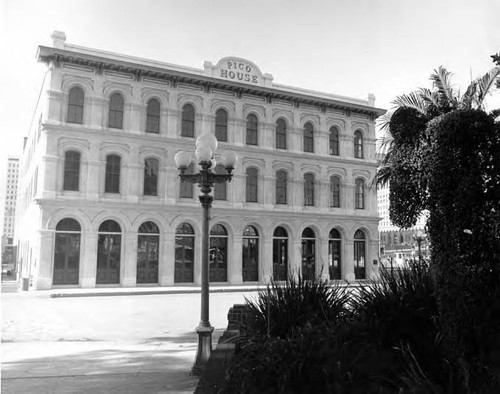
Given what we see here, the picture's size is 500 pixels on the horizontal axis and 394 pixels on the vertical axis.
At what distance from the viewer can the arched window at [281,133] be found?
107 feet

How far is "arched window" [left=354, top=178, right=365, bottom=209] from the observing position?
114 ft

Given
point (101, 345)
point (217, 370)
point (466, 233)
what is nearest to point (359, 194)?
point (101, 345)

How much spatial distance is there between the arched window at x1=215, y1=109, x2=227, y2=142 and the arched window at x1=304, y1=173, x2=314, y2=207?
20.9 feet

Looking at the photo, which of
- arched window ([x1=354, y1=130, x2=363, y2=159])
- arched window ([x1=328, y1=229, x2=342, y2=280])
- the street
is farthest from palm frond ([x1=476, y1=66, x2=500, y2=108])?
arched window ([x1=354, y1=130, x2=363, y2=159])

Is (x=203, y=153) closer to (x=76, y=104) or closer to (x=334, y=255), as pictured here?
(x=76, y=104)

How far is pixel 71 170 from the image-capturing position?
26.4 meters

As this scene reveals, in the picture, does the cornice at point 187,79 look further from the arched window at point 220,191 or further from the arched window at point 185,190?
the arched window at point 185,190

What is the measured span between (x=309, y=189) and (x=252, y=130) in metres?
5.61

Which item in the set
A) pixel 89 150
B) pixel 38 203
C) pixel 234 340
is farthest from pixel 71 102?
pixel 234 340

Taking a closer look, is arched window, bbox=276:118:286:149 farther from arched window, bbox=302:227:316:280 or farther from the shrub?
the shrub

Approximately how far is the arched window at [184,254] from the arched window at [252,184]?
14.9 ft

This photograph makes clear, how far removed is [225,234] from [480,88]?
18.2 meters

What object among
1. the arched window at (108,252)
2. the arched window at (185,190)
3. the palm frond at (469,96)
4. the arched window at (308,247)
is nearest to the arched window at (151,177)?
the arched window at (185,190)

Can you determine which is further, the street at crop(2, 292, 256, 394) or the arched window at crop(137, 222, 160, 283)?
the arched window at crop(137, 222, 160, 283)
